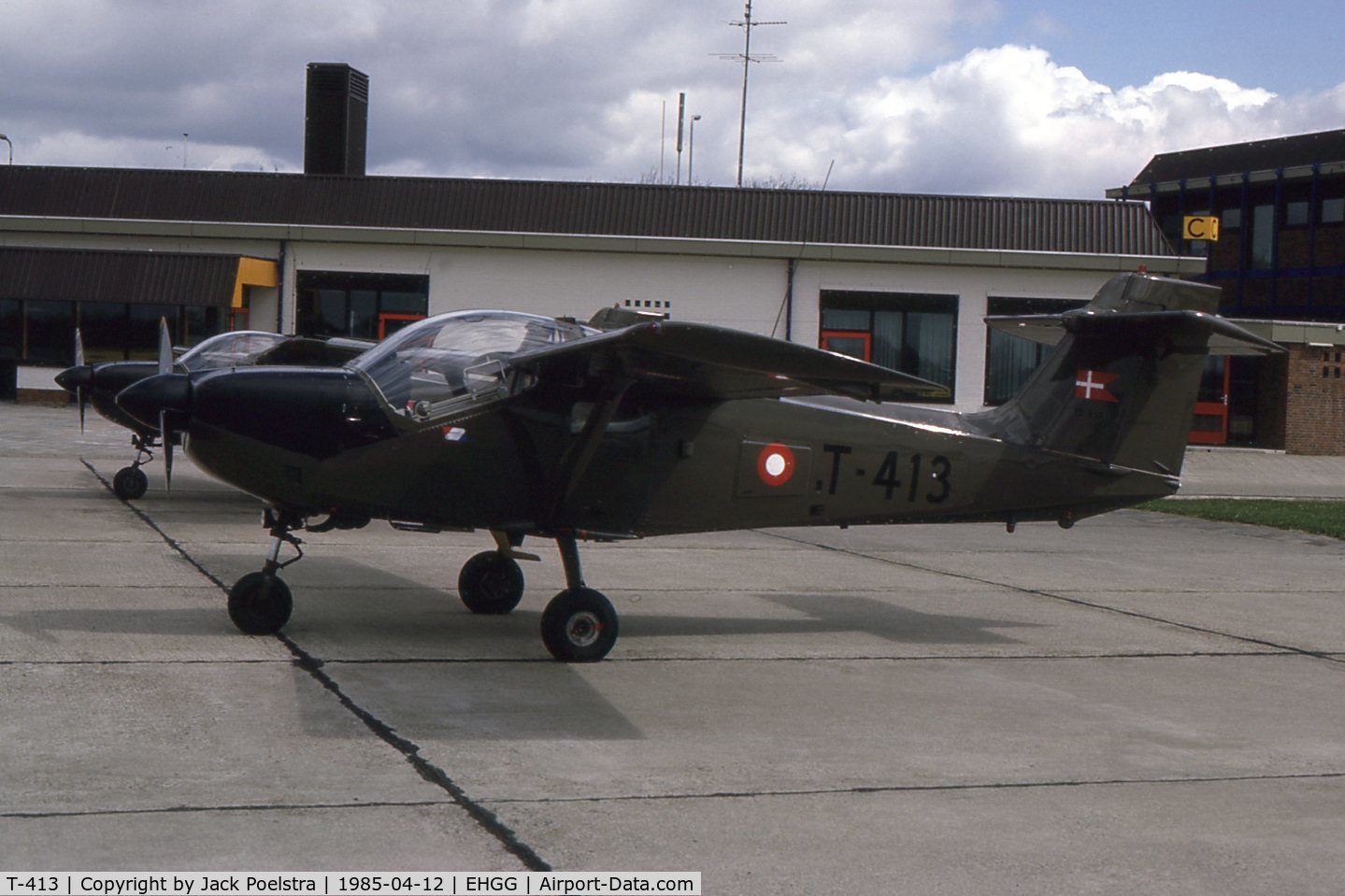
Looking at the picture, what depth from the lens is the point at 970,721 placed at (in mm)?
6988

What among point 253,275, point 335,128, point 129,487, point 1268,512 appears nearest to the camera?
point 129,487

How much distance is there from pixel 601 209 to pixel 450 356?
26988 mm

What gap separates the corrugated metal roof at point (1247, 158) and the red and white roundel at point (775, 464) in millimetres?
40918

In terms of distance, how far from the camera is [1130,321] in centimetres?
957

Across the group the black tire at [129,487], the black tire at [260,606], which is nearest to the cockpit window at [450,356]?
the black tire at [260,606]

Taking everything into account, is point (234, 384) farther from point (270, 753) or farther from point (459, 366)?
point (270, 753)

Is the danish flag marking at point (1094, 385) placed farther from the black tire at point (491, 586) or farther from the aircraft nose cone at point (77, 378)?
the aircraft nose cone at point (77, 378)

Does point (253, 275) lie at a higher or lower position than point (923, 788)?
higher

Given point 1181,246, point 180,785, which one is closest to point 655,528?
point 180,785

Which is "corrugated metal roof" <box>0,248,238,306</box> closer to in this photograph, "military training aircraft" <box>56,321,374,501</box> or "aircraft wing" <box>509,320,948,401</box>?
"military training aircraft" <box>56,321,374,501</box>

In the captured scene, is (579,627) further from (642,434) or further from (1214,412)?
(1214,412)

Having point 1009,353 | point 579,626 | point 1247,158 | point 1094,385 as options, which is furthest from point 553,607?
point 1247,158

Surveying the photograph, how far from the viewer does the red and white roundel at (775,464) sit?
8.94 metres

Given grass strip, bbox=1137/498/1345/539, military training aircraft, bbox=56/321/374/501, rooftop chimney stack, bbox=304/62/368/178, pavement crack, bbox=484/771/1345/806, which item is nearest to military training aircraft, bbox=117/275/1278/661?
pavement crack, bbox=484/771/1345/806
